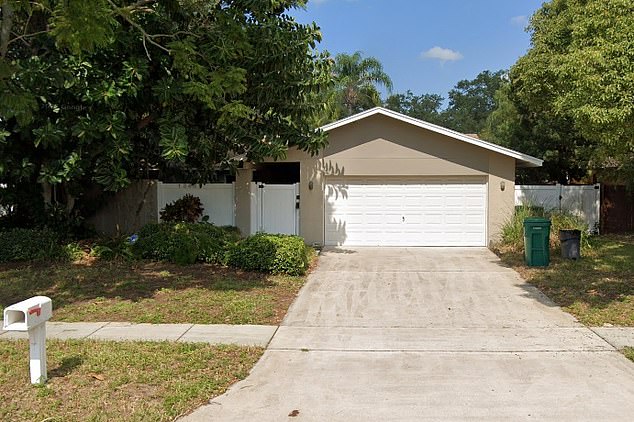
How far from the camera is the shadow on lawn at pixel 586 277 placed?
9.01m

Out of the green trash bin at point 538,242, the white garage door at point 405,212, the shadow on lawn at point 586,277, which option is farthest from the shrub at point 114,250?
the green trash bin at point 538,242

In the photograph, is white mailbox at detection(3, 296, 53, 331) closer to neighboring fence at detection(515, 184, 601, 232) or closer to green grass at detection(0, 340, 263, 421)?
green grass at detection(0, 340, 263, 421)

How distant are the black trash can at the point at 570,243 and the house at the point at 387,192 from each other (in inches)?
117

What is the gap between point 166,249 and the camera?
12.6 meters

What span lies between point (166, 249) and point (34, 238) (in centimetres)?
327

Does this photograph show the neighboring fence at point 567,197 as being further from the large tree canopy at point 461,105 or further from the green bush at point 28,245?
the large tree canopy at point 461,105

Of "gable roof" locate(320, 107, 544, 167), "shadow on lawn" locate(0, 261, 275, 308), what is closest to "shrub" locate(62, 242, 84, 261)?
"shadow on lawn" locate(0, 261, 275, 308)

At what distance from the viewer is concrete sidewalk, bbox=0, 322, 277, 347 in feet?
22.4

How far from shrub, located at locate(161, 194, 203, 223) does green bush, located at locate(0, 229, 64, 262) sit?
3.16 m

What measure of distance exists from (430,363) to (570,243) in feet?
26.9

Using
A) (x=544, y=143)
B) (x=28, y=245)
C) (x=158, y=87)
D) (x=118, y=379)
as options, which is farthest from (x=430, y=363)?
(x=544, y=143)

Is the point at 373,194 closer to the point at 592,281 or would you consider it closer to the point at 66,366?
the point at 592,281

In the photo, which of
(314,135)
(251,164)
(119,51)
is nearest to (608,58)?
(314,135)

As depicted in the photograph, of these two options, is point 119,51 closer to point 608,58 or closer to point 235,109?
point 235,109
